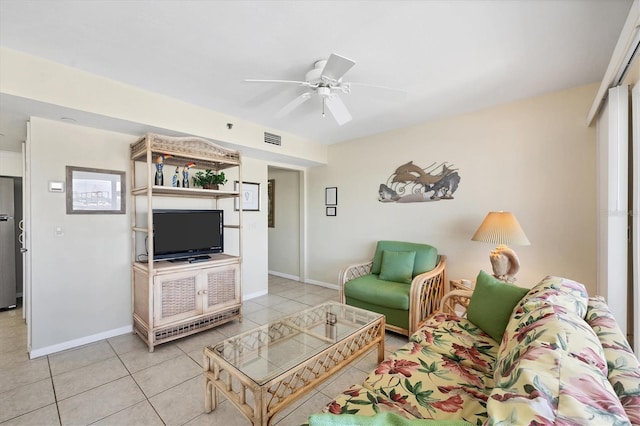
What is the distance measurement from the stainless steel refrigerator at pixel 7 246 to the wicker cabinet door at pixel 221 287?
295 cm

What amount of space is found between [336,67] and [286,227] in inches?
157

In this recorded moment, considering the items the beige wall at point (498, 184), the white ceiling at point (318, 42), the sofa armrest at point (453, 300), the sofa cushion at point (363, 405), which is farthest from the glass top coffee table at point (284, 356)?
the white ceiling at point (318, 42)

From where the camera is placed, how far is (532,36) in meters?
1.87

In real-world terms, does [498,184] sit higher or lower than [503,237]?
higher

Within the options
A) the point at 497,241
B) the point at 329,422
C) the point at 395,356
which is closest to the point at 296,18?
the point at 329,422

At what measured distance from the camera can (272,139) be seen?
3801 mm

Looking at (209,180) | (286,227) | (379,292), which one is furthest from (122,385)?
(286,227)

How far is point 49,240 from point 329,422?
10.4 feet

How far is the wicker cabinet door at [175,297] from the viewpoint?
2.61m

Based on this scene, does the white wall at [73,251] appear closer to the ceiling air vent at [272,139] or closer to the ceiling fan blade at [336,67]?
the ceiling air vent at [272,139]

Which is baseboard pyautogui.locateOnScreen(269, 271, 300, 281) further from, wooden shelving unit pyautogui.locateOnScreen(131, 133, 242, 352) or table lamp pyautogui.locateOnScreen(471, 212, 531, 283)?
table lamp pyautogui.locateOnScreen(471, 212, 531, 283)

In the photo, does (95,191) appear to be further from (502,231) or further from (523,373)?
(502,231)

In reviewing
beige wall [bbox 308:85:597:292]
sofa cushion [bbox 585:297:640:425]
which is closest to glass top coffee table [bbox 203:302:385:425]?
sofa cushion [bbox 585:297:640:425]

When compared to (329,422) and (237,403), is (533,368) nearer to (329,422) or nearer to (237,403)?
(329,422)
